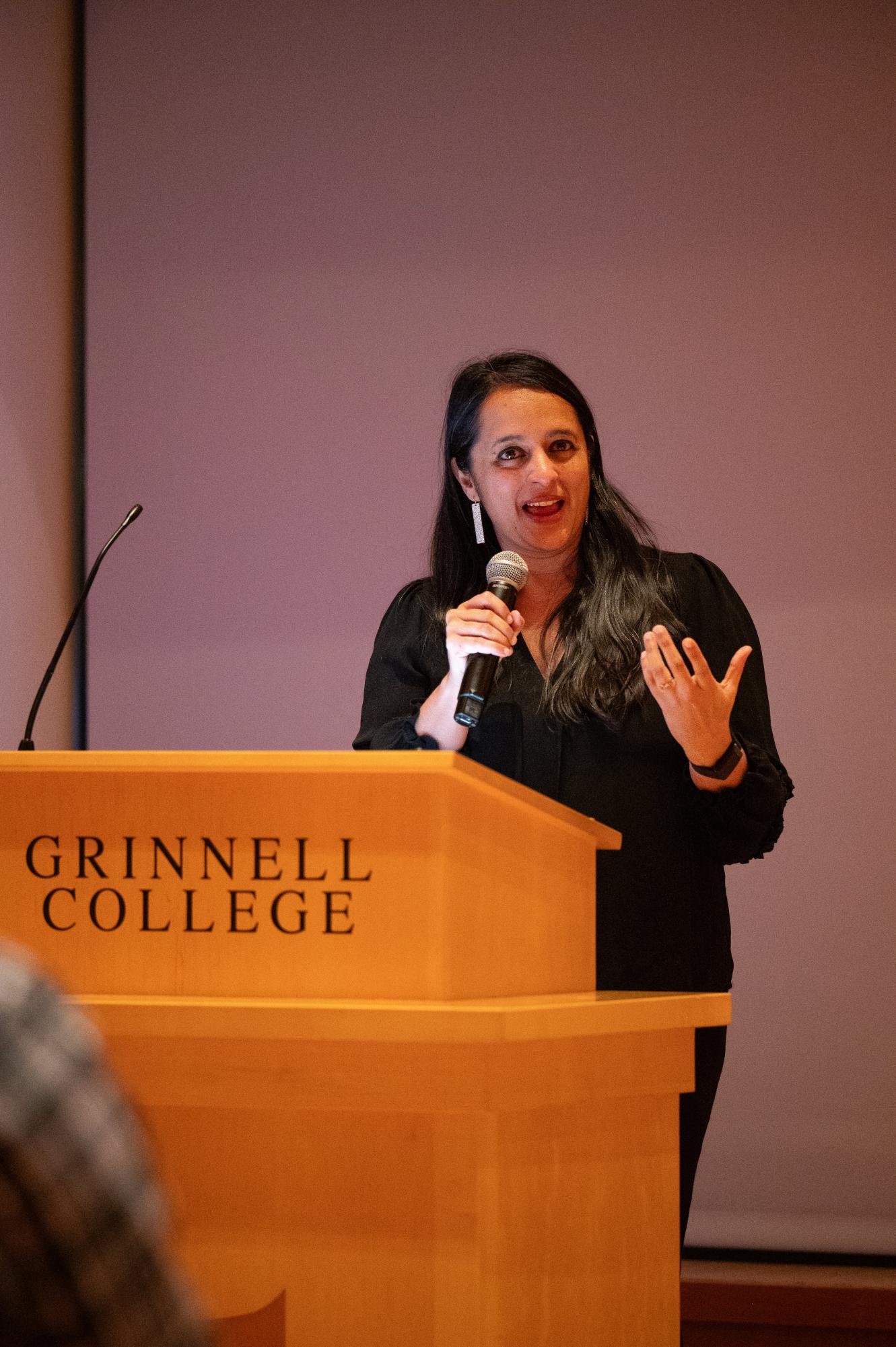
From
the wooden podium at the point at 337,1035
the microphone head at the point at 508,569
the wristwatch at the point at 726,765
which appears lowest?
the wooden podium at the point at 337,1035

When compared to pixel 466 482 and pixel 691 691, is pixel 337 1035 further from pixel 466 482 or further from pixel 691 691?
pixel 466 482

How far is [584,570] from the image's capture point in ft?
7.23

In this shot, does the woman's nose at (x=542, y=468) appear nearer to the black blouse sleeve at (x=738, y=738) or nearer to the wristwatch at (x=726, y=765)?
the black blouse sleeve at (x=738, y=738)

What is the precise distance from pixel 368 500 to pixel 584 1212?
2.40 m

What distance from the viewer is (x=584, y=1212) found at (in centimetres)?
132

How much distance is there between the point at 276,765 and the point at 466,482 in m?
1.09

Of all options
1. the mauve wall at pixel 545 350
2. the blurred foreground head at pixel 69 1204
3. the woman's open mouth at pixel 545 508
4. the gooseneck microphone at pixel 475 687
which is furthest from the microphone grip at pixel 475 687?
the mauve wall at pixel 545 350

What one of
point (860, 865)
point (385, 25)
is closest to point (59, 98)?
point (385, 25)

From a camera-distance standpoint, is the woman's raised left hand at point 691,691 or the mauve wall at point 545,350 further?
the mauve wall at point 545,350

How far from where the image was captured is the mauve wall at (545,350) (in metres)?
3.29

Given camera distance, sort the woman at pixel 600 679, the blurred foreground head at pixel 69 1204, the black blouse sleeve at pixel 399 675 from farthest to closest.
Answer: the black blouse sleeve at pixel 399 675, the woman at pixel 600 679, the blurred foreground head at pixel 69 1204

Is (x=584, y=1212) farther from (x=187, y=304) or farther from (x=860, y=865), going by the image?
(x=187, y=304)

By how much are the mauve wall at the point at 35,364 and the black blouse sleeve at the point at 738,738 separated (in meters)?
1.80

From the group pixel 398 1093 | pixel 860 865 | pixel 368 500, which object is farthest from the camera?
pixel 368 500
